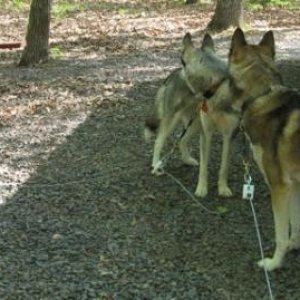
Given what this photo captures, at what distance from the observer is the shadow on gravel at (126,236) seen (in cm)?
398

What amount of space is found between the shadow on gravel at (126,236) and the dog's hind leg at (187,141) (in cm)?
12

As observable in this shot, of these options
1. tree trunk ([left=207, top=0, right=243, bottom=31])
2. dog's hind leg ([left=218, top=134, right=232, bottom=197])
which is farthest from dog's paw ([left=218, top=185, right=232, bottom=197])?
tree trunk ([left=207, top=0, right=243, bottom=31])

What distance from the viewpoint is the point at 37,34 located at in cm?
1091

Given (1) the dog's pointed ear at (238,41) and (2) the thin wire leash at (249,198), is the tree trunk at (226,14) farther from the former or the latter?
(1) the dog's pointed ear at (238,41)

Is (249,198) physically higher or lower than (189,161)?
higher

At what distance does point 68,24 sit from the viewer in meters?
16.2

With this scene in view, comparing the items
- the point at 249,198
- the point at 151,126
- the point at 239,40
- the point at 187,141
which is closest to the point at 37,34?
the point at 151,126

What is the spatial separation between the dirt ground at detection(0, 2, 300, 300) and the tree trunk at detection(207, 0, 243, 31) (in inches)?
190

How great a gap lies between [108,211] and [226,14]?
9898mm

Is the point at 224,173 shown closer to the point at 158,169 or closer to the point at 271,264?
the point at 158,169

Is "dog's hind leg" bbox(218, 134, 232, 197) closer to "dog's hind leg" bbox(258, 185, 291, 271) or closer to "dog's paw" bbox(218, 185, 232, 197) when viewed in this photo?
"dog's paw" bbox(218, 185, 232, 197)

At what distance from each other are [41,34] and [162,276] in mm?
7684

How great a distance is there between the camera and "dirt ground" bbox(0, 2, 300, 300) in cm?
403

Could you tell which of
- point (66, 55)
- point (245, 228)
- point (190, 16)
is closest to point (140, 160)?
point (245, 228)
